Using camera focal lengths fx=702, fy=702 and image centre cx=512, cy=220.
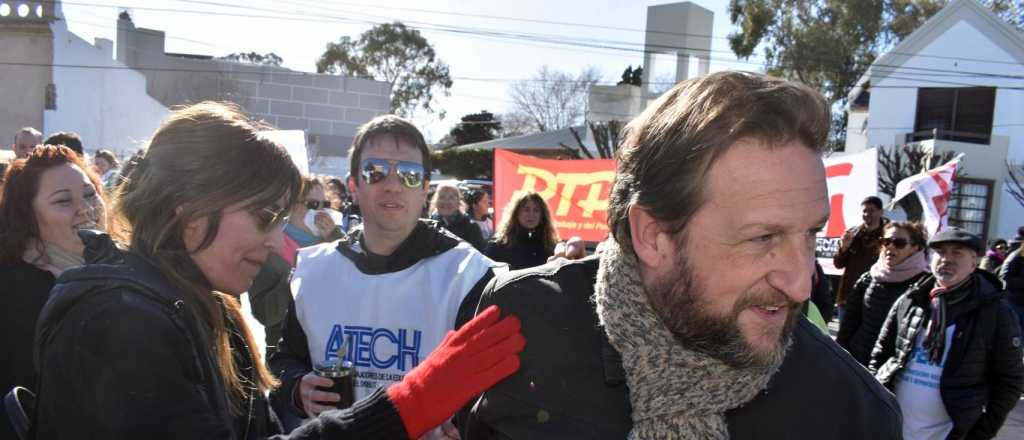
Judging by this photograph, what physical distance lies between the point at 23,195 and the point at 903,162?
22766mm

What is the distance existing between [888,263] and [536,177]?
3.69 meters

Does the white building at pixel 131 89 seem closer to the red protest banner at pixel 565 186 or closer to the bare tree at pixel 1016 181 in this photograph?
the red protest banner at pixel 565 186

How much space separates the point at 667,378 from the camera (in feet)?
4.33

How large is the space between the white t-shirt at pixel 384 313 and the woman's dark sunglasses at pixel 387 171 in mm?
387

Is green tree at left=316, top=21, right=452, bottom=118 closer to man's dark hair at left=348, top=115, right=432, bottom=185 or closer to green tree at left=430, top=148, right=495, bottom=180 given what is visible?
green tree at left=430, top=148, right=495, bottom=180

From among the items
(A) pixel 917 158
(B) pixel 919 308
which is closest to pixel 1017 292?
(B) pixel 919 308

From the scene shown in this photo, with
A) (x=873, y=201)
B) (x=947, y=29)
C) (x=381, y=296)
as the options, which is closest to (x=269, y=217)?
(x=381, y=296)

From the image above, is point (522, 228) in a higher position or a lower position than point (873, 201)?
lower

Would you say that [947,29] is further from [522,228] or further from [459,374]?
A: [459,374]

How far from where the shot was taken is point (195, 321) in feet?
4.66

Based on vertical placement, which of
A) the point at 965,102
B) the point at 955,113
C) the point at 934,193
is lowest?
the point at 934,193

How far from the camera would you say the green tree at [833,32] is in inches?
1133

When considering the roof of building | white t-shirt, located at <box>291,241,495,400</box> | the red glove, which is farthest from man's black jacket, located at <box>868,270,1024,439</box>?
the roof of building

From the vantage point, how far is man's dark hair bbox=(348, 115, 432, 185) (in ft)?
8.89
